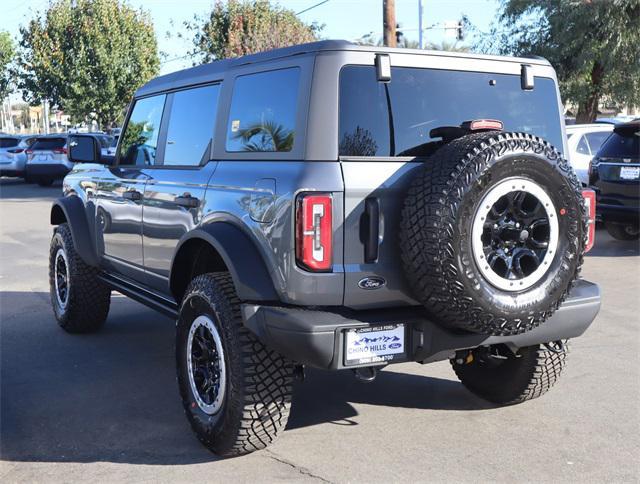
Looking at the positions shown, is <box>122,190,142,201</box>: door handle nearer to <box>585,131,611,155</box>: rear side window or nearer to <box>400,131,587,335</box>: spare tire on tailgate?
<box>400,131,587,335</box>: spare tire on tailgate

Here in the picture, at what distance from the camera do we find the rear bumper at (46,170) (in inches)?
979

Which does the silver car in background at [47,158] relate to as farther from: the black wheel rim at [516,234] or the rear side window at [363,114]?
the black wheel rim at [516,234]

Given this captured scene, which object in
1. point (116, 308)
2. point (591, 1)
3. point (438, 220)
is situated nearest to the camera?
point (438, 220)

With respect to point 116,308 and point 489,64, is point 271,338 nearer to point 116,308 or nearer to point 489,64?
point 489,64

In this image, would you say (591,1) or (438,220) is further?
(591,1)

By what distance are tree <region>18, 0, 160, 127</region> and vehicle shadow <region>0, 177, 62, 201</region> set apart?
18.0 ft

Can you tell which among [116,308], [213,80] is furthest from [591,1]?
[213,80]

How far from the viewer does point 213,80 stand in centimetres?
461

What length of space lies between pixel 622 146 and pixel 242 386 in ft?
25.7

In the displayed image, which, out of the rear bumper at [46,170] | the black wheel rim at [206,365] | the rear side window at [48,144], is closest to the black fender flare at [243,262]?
the black wheel rim at [206,365]

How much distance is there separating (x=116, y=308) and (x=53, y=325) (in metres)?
0.80

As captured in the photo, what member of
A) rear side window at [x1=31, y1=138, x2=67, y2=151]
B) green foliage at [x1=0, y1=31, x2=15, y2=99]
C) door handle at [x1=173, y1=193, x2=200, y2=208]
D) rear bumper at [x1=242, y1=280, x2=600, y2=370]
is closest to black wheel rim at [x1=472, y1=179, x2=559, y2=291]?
rear bumper at [x1=242, y1=280, x2=600, y2=370]

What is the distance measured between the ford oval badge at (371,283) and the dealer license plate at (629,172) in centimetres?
729

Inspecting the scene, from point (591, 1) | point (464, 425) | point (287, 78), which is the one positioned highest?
point (591, 1)
